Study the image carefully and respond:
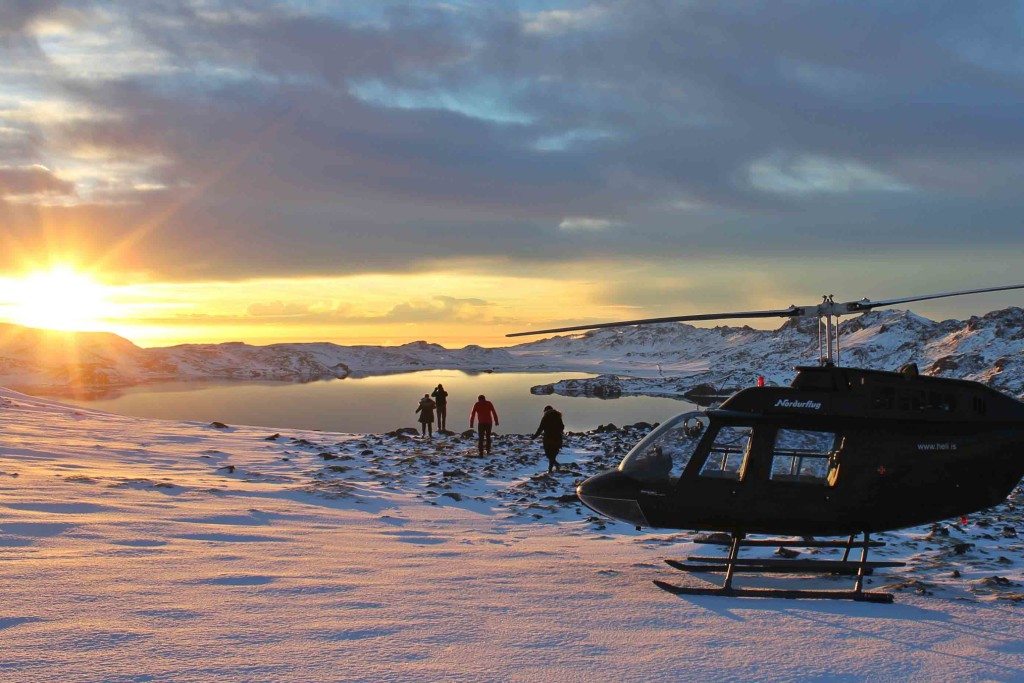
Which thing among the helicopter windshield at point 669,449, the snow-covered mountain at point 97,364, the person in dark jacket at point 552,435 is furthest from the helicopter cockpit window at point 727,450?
the snow-covered mountain at point 97,364

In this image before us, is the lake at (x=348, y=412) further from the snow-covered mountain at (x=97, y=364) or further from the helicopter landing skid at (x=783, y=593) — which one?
the snow-covered mountain at (x=97, y=364)

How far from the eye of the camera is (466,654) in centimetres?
607

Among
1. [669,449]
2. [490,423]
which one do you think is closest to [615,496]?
[669,449]

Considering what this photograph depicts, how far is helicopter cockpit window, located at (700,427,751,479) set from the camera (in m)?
9.19

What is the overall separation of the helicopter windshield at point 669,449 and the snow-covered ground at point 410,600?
1.13 meters

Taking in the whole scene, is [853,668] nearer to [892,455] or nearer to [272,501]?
[892,455]

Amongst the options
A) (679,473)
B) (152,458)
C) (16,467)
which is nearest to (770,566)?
(679,473)

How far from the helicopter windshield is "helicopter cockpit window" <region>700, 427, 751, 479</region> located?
20cm

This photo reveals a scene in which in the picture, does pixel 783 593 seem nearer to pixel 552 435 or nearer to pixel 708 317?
pixel 708 317

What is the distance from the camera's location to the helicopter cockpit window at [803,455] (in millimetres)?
9086

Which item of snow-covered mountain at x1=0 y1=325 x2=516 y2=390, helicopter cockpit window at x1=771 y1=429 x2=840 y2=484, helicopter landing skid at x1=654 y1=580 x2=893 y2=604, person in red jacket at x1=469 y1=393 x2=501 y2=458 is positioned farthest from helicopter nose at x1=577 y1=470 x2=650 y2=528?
snow-covered mountain at x1=0 y1=325 x2=516 y2=390

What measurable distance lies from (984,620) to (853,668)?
2169mm

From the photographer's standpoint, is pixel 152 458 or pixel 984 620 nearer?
pixel 984 620

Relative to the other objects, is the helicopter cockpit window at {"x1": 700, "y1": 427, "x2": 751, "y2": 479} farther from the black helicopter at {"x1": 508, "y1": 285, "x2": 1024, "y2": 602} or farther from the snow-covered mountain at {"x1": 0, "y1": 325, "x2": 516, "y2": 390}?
the snow-covered mountain at {"x1": 0, "y1": 325, "x2": 516, "y2": 390}
